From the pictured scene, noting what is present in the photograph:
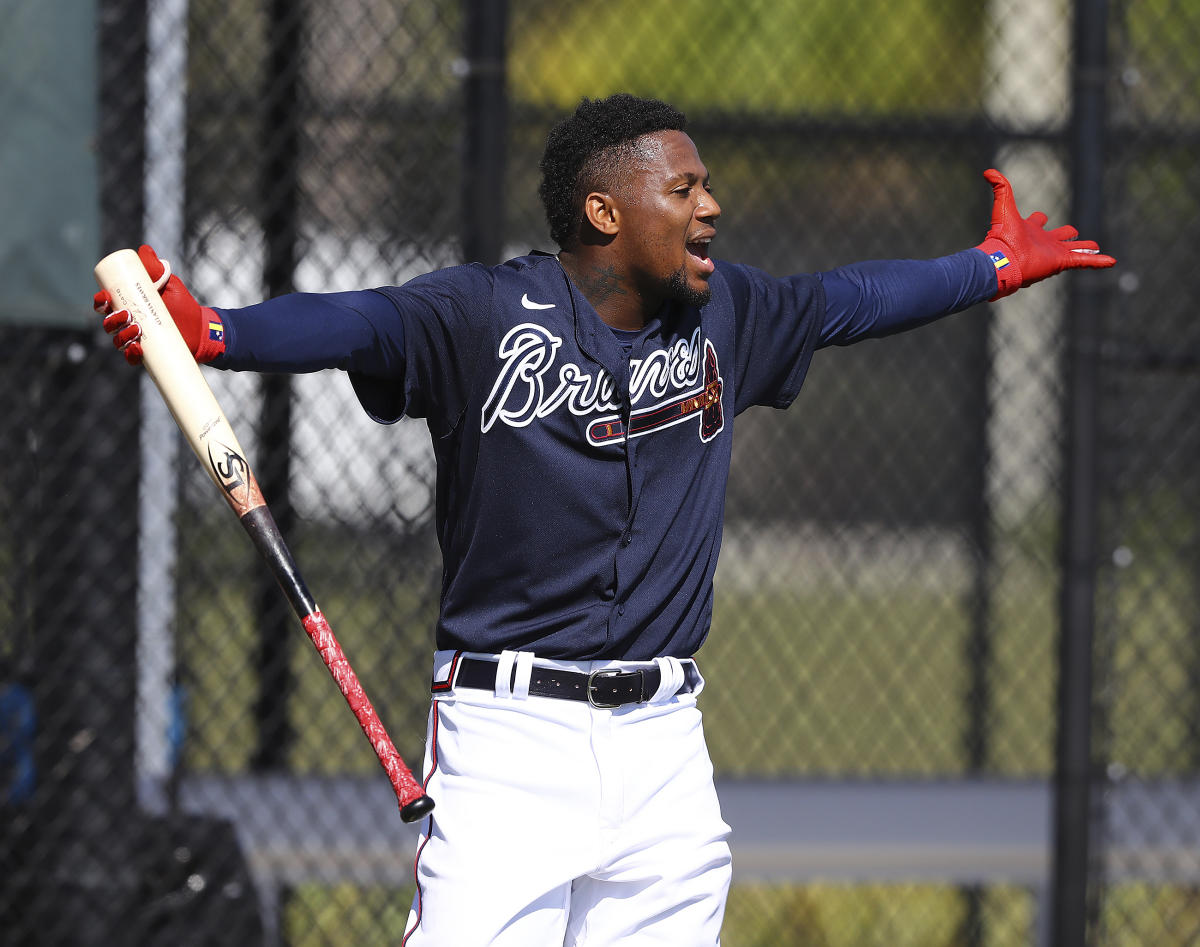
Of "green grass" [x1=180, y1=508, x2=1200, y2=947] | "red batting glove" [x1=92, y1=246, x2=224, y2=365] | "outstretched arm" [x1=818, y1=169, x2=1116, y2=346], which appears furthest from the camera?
"green grass" [x1=180, y1=508, x2=1200, y2=947]

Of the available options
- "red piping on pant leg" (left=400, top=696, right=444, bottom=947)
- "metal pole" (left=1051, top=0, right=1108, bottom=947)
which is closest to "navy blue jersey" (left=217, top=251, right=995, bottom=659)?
"red piping on pant leg" (left=400, top=696, right=444, bottom=947)

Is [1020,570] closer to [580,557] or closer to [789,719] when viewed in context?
[789,719]

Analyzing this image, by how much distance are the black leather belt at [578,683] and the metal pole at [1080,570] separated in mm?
1550

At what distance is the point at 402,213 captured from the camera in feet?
14.0

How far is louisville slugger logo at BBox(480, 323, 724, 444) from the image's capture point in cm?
204

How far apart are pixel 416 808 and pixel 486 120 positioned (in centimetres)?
184

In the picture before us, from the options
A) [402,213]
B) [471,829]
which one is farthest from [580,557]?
[402,213]

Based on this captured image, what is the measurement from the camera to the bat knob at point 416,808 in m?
1.86

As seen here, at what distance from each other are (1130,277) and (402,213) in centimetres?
215

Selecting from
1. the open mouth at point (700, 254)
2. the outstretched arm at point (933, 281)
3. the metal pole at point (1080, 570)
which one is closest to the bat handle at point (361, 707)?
→ the open mouth at point (700, 254)

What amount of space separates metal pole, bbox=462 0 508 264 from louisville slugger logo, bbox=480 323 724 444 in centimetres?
114

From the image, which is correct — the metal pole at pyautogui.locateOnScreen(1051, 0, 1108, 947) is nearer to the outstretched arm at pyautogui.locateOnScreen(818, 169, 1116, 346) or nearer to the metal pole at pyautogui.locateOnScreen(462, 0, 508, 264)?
the outstretched arm at pyautogui.locateOnScreen(818, 169, 1116, 346)

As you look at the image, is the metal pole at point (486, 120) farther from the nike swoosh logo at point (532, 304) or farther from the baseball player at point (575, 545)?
the nike swoosh logo at point (532, 304)

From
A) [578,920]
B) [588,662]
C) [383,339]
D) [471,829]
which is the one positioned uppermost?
[383,339]
